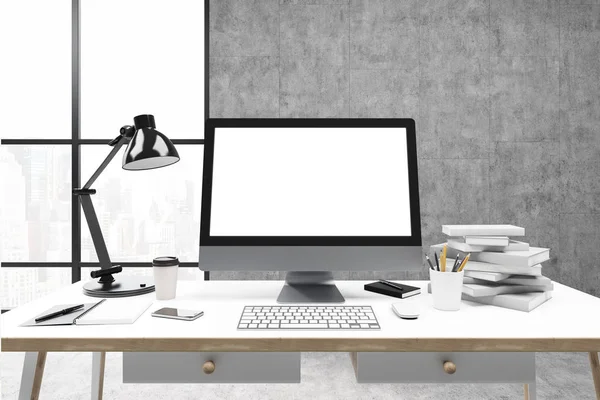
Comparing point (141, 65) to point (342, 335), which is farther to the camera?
point (141, 65)

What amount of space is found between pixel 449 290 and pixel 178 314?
634 millimetres

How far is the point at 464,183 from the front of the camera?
8.09ft

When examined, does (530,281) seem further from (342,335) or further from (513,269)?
(342,335)

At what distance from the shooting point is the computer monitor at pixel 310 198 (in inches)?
38.4

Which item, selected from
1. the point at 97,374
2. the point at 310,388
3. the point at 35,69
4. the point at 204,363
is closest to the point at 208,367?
the point at 204,363

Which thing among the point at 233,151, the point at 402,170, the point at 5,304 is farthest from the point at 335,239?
the point at 5,304

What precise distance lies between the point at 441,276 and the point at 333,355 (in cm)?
167

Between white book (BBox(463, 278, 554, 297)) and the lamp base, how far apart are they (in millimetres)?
869

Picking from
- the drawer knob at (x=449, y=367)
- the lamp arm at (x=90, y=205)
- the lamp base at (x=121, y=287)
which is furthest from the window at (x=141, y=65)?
the drawer knob at (x=449, y=367)

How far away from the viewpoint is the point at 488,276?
930 millimetres

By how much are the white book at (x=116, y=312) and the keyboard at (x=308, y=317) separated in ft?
0.80

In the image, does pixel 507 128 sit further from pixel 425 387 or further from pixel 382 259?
pixel 382 259

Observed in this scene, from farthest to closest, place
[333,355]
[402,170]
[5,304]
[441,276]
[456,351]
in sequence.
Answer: [5,304]
[333,355]
[402,170]
[441,276]
[456,351]

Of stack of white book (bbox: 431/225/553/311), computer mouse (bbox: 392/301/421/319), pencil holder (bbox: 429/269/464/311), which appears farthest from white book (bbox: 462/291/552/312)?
computer mouse (bbox: 392/301/421/319)
